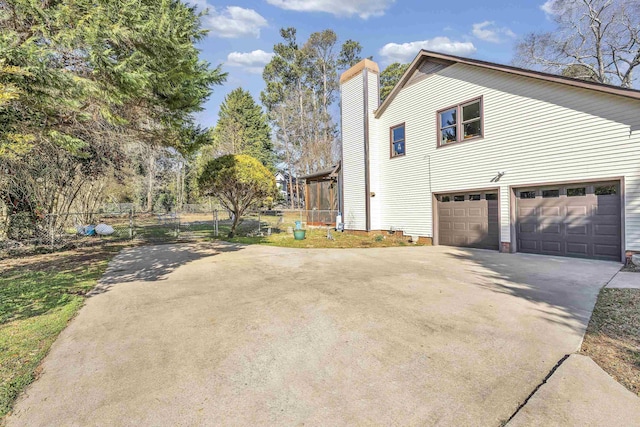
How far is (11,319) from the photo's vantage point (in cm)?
398

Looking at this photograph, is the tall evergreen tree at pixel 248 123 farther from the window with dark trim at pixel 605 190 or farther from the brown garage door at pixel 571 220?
the window with dark trim at pixel 605 190

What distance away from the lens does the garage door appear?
967cm

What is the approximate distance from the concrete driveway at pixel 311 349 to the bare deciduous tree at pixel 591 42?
1999 cm

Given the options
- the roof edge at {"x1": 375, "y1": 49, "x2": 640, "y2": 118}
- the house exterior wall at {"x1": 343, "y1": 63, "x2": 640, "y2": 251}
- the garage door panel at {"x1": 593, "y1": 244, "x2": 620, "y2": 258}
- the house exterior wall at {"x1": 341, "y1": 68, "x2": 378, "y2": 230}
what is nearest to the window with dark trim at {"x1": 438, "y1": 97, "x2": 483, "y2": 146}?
the house exterior wall at {"x1": 343, "y1": 63, "x2": 640, "y2": 251}

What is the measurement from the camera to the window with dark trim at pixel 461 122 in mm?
10055

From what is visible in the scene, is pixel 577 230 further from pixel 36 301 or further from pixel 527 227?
pixel 36 301

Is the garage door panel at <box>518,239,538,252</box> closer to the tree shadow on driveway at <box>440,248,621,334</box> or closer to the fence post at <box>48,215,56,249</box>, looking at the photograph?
the tree shadow on driveway at <box>440,248,621,334</box>

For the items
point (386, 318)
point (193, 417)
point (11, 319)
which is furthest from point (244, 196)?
point (193, 417)

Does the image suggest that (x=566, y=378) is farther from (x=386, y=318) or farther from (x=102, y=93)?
(x=102, y=93)

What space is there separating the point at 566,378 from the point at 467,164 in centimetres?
892

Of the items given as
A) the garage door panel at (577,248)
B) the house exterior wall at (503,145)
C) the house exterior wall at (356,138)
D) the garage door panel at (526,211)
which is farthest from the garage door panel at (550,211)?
the house exterior wall at (356,138)

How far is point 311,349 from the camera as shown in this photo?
3064 millimetres

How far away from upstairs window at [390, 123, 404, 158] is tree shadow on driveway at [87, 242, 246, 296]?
7743mm

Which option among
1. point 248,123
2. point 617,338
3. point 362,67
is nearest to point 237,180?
point 362,67
